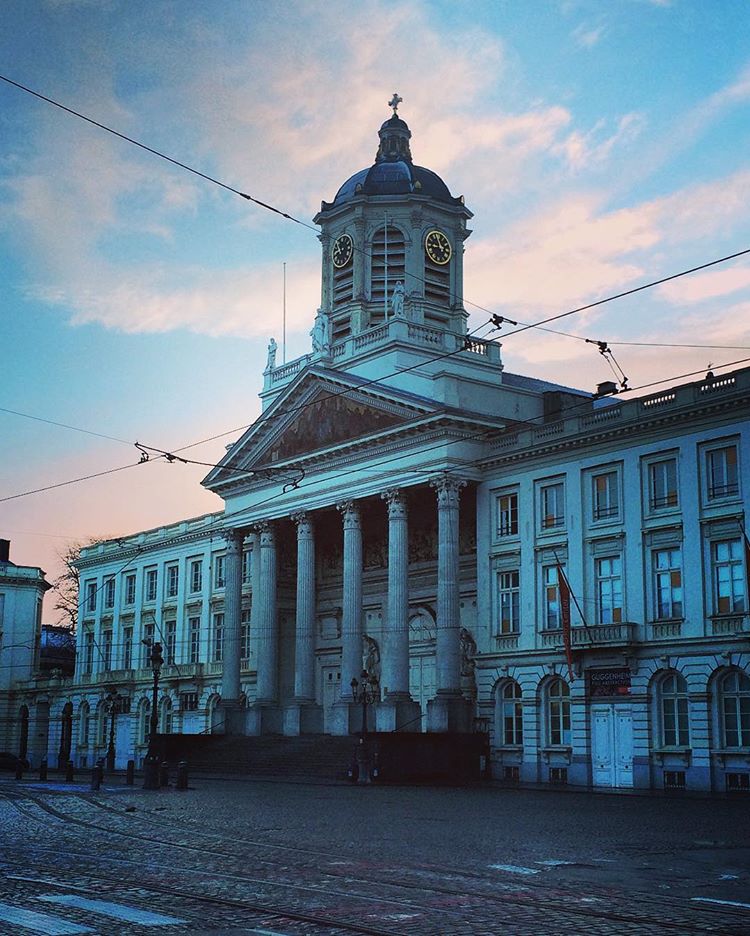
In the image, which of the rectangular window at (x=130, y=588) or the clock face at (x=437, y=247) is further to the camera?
the rectangular window at (x=130, y=588)

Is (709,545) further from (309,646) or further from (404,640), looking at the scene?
(309,646)

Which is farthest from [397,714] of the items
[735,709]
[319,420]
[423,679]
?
[319,420]

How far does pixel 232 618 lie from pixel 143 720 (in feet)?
56.1

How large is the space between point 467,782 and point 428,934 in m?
36.0

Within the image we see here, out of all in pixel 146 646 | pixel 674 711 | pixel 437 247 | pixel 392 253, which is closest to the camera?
pixel 674 711

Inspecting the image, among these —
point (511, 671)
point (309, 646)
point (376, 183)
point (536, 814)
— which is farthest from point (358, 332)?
point (536, 814)

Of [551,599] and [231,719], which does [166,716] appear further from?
[551,599]

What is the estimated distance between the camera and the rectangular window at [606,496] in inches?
1786

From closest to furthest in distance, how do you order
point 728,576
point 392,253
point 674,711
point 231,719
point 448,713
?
1. point 728,576
2. point 674,711
3. point 448,713
4. point 231,719
5. point 392,253

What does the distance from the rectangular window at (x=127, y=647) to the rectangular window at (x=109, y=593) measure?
264cm

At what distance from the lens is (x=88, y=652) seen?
82438 millimetres

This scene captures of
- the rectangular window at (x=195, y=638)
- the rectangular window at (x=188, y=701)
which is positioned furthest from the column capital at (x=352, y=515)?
the rectangular window at (x=188, y=701)

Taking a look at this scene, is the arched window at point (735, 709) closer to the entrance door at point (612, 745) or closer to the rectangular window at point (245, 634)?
the entrance door at point (612, 745)

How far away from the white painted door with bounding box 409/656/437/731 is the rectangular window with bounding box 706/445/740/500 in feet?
60.3
